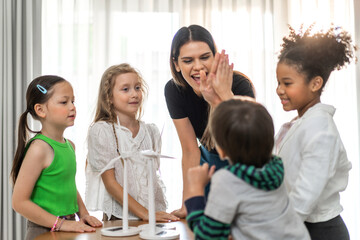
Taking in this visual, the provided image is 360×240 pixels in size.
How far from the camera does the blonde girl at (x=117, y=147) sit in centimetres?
183

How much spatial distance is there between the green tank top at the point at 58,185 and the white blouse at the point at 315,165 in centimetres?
87

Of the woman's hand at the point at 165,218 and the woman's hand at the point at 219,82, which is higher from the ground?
the woman's hand at the point at 219,82

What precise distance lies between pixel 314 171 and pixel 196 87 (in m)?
0.72

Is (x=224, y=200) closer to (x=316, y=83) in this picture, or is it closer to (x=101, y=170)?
(x=316, y=83)

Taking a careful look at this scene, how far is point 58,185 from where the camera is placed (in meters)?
1.71

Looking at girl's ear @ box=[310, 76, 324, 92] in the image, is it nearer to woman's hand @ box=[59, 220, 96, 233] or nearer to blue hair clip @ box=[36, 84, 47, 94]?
woman's hand @ box=[59, 220, 96, 233]

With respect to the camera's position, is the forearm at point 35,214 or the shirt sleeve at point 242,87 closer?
the forearm at point 35,214

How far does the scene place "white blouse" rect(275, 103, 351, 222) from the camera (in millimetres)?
1229

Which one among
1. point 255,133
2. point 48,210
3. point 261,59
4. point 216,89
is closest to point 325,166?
point 255,133

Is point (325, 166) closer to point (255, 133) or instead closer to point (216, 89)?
point (255, 133)

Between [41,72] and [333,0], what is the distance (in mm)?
2456

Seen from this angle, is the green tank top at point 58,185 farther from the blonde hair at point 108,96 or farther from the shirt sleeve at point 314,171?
the shirt sleeve at point 314,171

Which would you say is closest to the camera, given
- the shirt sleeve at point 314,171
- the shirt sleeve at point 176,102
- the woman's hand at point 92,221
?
the shirt sleeve at point 314,171

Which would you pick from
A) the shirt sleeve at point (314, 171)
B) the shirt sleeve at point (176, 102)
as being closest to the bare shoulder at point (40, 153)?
the shirt sleeve at point (176, 102)
